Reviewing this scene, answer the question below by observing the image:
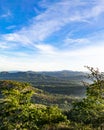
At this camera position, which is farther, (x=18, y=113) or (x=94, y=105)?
(x=94, y=105)

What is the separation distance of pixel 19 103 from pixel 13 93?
1080mm

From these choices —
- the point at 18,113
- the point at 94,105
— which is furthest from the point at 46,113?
the point at 94,105

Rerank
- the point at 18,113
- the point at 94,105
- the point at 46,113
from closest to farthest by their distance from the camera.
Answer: the point at 18,113
the point at 94,105
the point at 46,113

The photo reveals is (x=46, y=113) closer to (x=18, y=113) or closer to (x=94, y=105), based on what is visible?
(x=18, y=113)

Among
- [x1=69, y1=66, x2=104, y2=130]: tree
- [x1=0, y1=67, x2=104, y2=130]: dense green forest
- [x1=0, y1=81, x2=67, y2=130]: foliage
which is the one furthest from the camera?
[x1=69, y1=66, x2=104, y2=130]: tree

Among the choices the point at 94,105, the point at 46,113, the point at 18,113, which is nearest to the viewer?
the point at 18,113

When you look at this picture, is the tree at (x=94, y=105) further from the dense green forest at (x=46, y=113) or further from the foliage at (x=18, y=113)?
the foliage at (x=18, y=113)

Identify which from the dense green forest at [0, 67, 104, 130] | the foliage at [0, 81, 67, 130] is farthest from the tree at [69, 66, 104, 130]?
the foliage at [0, 81, 67, 130]

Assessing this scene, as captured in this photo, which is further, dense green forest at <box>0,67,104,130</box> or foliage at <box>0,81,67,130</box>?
dense green forest at <box>0,67,104,130</box>

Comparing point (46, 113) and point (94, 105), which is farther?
point (46, 113)

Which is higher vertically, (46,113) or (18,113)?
(18,113)

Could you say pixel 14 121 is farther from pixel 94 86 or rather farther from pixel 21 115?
pixel 94 86

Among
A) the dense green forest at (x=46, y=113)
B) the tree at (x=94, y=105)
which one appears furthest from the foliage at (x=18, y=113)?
the tree at (x=94, y=105)

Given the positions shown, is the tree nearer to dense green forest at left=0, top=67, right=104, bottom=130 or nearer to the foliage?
dense green forest at left=0, top=67, right=104, bottom=130
